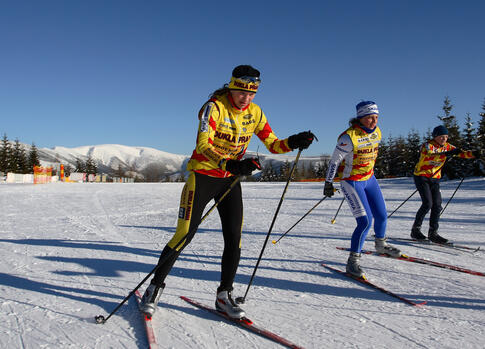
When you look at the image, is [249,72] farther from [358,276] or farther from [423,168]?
[423,168]

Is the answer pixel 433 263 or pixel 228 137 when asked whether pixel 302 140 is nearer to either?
pixel 228 137

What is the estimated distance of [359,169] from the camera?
429cm

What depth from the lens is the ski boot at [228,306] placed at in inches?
112

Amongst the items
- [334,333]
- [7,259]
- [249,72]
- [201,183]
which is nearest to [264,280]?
[334,333]

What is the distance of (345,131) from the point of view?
431 cm

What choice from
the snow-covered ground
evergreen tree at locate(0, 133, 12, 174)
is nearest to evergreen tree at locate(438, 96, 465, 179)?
the snow-covered ground

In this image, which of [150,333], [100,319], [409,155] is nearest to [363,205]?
[150,333]

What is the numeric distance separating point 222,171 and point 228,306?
3.89ft

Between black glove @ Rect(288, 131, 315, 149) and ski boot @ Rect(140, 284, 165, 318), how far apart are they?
5.71 feet

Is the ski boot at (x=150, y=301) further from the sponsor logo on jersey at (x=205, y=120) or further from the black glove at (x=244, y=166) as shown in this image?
the sponsor logo on jersey at (x=205, y=120)

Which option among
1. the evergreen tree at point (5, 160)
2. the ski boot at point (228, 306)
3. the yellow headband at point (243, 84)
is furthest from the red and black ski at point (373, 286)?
the evergreen tree at point (5, 160)

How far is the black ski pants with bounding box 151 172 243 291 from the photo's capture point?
297cm

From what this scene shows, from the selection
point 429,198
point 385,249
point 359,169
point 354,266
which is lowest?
point 354,266

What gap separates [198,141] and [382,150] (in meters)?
55.5
